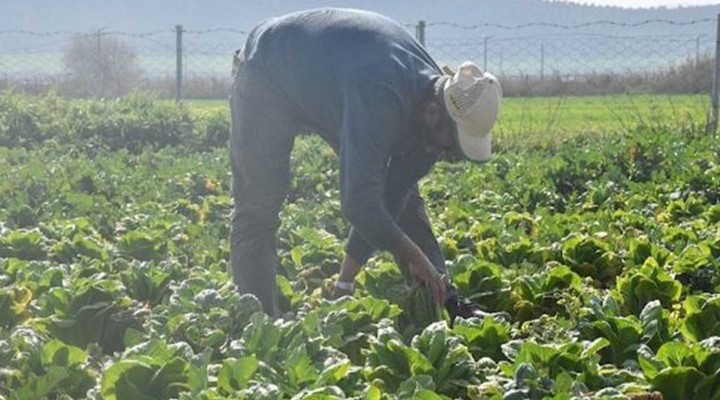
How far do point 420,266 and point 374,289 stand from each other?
720 millimetres

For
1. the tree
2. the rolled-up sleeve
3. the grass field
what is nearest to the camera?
the rolled-up sleeve

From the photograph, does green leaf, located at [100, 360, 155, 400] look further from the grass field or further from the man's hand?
the grass field

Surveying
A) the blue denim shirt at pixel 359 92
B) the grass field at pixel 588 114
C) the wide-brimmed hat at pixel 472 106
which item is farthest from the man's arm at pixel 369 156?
the grass field at pixel 588 114

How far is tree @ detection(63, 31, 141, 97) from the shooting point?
3830cm

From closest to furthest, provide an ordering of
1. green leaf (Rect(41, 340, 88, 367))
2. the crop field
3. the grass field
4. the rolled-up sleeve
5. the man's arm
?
the crop field < green leaf (Rect(41, 340, 88, 367)) < the man's arm < the rolled-up sleeve < the grass field

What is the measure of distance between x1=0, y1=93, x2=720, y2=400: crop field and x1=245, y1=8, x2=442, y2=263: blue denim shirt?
1.21 feet

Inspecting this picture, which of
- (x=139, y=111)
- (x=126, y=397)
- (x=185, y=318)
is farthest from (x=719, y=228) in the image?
(x=139, y=111)

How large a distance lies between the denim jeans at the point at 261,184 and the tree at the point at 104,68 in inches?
1171

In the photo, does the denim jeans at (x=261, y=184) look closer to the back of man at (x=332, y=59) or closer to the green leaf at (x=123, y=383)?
the back of man at (x=332, y=59)

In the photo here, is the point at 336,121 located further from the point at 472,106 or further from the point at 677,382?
the point at 677,382

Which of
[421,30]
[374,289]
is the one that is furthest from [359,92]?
[421,30]

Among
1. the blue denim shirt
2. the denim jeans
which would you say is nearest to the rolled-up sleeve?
the blue denim shirt

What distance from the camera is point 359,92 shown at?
4.79 m

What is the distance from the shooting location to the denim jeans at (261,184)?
5.52m
